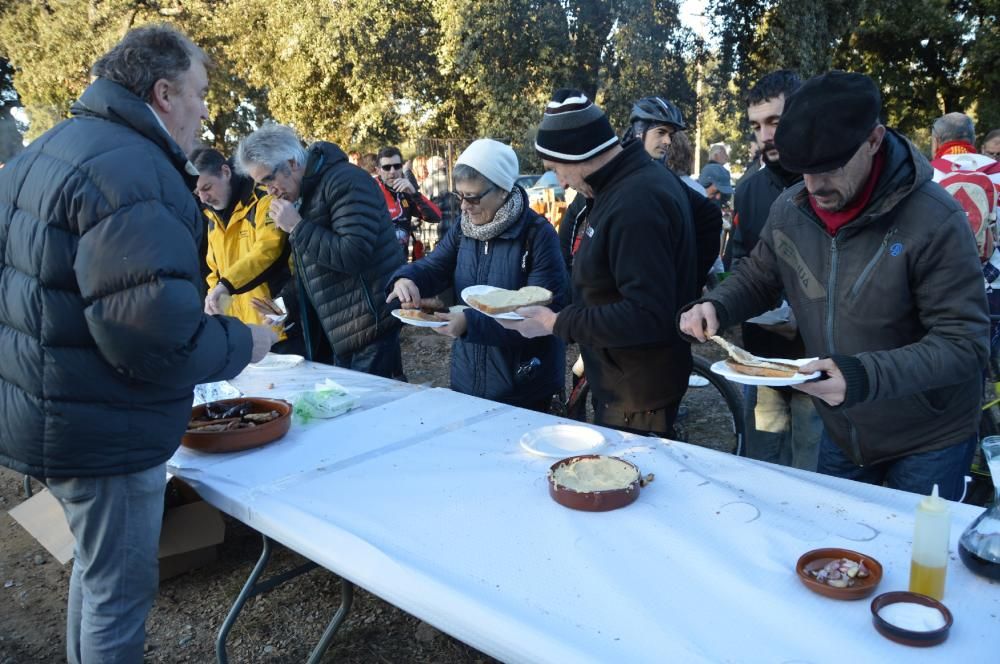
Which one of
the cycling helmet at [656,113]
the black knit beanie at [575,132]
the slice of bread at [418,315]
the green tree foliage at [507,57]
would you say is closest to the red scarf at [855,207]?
the black knit beanie at [575,132]

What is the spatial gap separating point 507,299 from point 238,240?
5.73 feet

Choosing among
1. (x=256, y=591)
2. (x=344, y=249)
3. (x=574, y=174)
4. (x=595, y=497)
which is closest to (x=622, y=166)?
(x=574, y=174)

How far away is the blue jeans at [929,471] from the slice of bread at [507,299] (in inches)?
46.4

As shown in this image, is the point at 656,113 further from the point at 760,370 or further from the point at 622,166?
the point at 760,370

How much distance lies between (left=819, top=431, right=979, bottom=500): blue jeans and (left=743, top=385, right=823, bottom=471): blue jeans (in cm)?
94

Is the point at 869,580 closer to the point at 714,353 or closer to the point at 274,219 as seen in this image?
the point at 274,219

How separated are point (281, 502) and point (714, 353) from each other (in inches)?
187

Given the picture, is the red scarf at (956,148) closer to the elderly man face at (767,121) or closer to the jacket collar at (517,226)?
the elderly man face at (767,121)

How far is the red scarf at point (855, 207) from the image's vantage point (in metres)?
1.76

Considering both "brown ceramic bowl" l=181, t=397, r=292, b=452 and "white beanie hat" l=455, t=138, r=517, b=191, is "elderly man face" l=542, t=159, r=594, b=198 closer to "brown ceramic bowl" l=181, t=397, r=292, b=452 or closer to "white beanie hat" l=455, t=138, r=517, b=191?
"white beanie hat" l=455, t=138, r=517, b=191

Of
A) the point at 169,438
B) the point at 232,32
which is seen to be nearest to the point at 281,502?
the point at 169,438

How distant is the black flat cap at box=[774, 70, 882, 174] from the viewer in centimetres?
166

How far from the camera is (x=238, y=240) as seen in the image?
3.67 m

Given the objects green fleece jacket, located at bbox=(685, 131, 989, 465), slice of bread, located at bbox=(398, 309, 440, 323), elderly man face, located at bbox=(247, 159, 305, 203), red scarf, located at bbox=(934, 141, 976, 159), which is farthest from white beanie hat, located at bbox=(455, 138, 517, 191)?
red scarf, located at bbox=(934, 141, 976, 159)
